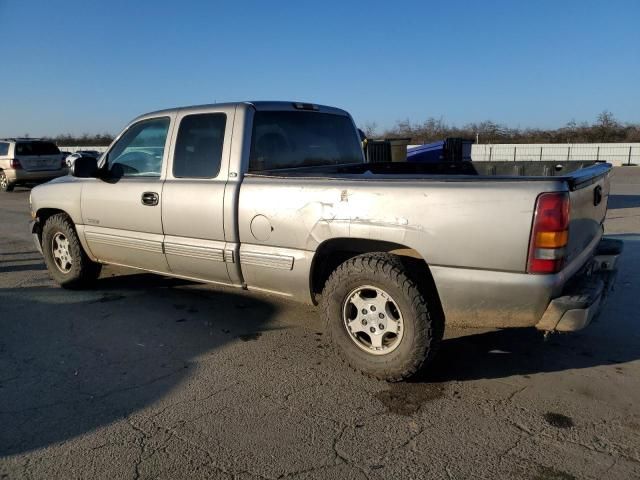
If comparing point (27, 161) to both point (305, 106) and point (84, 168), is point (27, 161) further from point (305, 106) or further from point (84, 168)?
point (305, 106)

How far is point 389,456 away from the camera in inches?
107

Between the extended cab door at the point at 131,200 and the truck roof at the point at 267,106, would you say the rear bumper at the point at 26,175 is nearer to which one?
the extended cab door at the point at 131,200

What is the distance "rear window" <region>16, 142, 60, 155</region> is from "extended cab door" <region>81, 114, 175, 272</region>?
15080 millimetres

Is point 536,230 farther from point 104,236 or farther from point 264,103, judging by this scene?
point 104,236

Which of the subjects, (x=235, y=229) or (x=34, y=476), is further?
(x=235, y=229)

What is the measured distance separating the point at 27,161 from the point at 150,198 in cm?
1608

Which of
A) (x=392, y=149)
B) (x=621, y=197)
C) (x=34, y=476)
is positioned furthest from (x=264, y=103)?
(x=621, y=197)

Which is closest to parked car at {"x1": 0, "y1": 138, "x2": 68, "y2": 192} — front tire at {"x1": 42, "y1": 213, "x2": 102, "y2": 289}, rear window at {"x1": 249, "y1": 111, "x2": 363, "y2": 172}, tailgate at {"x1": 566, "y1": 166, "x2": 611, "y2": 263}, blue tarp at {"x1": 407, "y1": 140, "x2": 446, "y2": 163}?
blue tarp at {"x1": 407, "y1": 140, "x2": 446, "y2": 163}

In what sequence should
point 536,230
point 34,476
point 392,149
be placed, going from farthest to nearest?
point 392,149 → point 536,230 → point 34,476

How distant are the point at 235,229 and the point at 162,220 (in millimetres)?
903

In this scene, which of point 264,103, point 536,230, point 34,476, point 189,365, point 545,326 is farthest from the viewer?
point 264,103

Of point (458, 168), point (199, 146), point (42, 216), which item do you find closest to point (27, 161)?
point (42, 216)

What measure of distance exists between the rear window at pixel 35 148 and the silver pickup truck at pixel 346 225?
14701 mm

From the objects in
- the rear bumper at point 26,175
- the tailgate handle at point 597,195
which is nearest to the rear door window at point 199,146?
the tailgate handle at point 597,195
